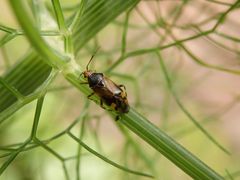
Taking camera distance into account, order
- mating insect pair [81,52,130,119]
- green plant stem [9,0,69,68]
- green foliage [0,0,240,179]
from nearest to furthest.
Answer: green plant stem [9,0,69,68]
green foliage [0,0,240,179]
mating insect pair [81,52,130,119]

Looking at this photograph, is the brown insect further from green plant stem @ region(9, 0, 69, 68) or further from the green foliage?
green plant stem @ region(9, 0, 69, 68)

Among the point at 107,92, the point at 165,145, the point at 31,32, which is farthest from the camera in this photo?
the point at 107,92

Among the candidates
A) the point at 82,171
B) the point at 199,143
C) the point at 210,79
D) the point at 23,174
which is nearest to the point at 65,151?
the point at 82,171

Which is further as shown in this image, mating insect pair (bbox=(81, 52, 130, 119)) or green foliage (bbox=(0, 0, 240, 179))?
mating insect pair (bbox=(81, 52, 130, 119))

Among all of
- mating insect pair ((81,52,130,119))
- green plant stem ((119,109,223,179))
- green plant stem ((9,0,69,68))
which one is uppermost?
mating insect pair ((81,52,130,119))

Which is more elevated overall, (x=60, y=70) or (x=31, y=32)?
(x=60, y=70)

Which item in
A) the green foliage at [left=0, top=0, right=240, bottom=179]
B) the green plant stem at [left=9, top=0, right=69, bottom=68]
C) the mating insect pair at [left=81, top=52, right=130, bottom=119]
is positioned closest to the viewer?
the green plant stem at [left=9, top=0, right=69, bottom=68]

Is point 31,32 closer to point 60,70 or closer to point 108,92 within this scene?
point 60,70

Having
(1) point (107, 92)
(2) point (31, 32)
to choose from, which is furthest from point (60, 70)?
(2) point (31, 32)

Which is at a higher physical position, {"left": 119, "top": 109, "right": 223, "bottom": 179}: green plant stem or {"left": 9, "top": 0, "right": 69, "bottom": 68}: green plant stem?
{"left": 119, "top": 109, "right": 223, "bottom": 179}: green plant stem

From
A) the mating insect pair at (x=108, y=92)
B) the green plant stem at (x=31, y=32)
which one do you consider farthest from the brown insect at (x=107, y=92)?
the green plant stem at (x=31, y=32)

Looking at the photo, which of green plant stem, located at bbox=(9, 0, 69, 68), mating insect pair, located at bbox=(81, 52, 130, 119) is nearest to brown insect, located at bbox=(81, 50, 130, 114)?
mating insect pair, located at bbox=(81, 52, 130, 119)
